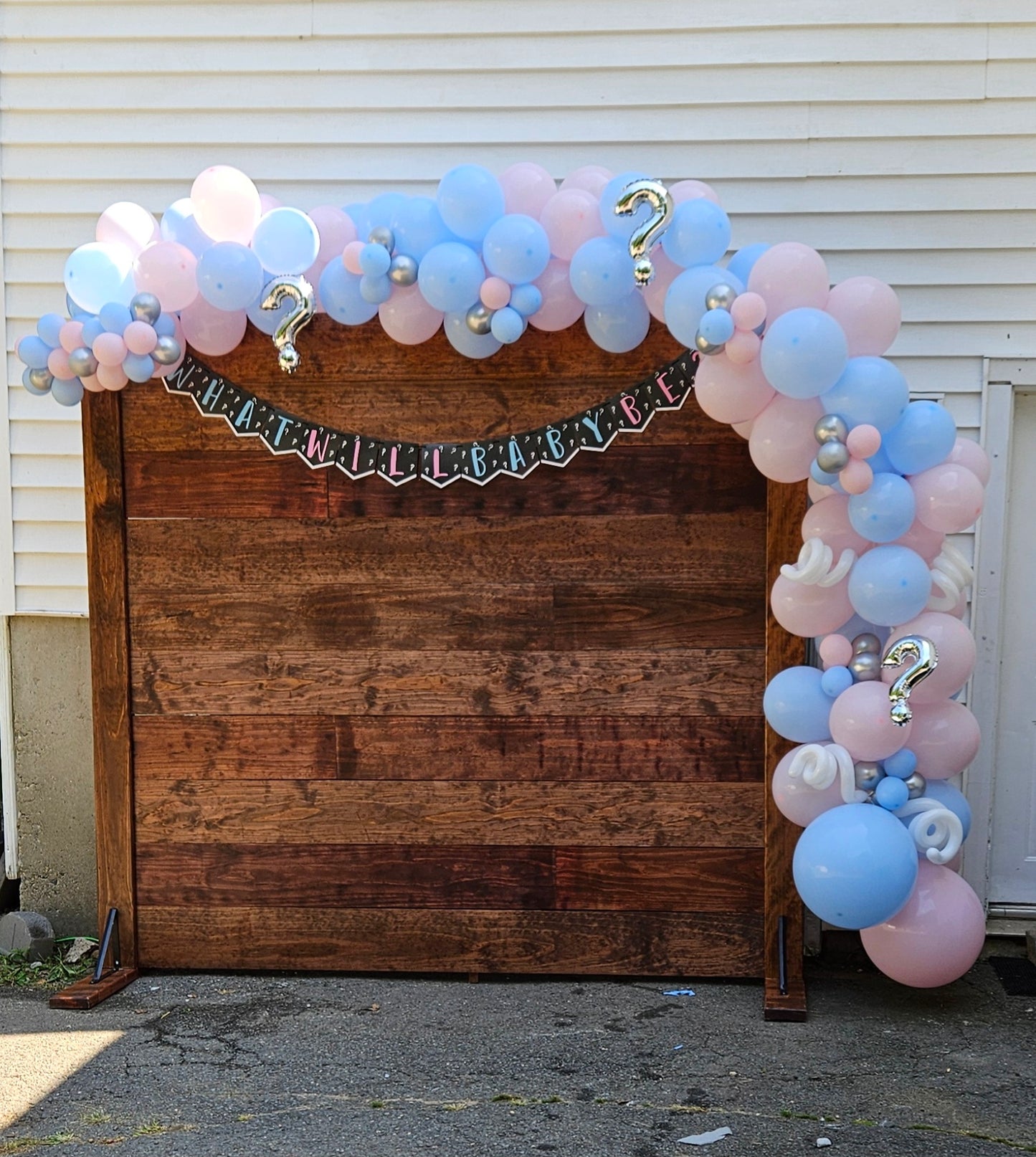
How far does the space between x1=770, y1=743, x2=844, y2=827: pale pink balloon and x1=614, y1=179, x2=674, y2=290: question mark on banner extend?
147 centimetres

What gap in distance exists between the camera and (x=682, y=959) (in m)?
4.01

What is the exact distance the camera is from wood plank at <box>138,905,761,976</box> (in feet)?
13.1

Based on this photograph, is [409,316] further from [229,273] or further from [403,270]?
[229,273]

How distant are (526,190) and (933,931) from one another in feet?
8.09

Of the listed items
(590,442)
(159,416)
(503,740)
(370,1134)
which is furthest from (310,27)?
(370,1134)

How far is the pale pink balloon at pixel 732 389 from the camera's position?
11.1ft

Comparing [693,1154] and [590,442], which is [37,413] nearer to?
[590,442]

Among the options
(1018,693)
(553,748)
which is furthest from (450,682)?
(1018,693)

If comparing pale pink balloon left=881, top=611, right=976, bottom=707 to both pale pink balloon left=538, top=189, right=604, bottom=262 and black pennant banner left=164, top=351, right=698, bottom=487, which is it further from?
pale pink balloon left=538, top=189, right=604, bottom=262

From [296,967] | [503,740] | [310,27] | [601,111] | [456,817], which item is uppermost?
[310,27]

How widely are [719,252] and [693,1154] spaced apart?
2399 mm

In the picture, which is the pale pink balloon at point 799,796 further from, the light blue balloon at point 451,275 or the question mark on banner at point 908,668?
the light blue balloon at point 451,275

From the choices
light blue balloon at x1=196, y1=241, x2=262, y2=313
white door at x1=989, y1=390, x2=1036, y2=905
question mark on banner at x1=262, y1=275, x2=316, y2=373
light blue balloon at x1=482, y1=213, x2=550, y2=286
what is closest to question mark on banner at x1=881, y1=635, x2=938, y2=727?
white door at x1=989, y1=390, x2=1036, y2=905

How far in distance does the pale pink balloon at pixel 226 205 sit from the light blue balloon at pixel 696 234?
4.25 feet
